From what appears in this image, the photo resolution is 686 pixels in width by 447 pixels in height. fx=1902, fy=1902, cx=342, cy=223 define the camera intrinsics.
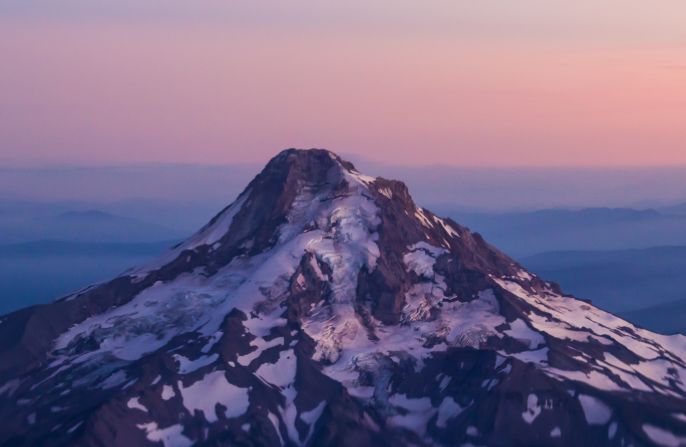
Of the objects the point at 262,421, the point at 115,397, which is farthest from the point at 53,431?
the point at 262,421

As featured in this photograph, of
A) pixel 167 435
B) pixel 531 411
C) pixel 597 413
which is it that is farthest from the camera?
pixel 531 411

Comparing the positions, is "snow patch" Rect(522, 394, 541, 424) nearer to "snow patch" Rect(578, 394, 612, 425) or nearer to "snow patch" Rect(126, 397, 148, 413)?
"snow patch" Rect(578, 394, 612, 425)

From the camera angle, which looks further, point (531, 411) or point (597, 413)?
point (531, 411)

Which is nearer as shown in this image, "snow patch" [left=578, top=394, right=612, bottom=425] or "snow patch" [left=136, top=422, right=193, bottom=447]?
"snow patch" [left=136, top=422, right=193, bottom=447]

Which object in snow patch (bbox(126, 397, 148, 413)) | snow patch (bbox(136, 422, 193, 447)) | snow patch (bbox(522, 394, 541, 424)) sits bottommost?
snow patch (bbox(136, 422, 193, 447))

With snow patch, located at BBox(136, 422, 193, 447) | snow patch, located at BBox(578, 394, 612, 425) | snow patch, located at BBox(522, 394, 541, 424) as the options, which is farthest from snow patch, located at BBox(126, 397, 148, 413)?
snow patch, located at BBox(578, 394, 612, 425)

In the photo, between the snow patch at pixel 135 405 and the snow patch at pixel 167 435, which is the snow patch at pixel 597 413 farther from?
the snow patch at pixel 135 405

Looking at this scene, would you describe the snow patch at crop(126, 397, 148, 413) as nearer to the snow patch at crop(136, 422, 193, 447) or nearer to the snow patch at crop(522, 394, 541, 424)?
the snow patch at crop(136, 422, 193, 447)

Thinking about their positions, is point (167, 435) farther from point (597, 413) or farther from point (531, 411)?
point (597, 413)

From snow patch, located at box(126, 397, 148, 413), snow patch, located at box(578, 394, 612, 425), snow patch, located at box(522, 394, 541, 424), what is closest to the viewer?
snow patch, located at box(578, 394, 612, 425)

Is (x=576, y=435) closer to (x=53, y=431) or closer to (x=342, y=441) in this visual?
(x=342, y=441)

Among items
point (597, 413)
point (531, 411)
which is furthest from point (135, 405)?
point (597, 413)

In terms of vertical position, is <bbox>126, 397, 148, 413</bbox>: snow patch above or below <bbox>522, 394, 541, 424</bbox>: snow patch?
below

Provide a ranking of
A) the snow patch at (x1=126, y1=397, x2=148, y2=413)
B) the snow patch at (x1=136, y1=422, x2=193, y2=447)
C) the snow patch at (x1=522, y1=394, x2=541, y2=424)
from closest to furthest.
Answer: the snow patch at (x1=136, y1=422, x2=193, y2=447) < the snow patch at (x1=522, y1=394, x2=541, y2=424) < the snow patch at (x1=126, y1=397, x2=148, y2=413)
